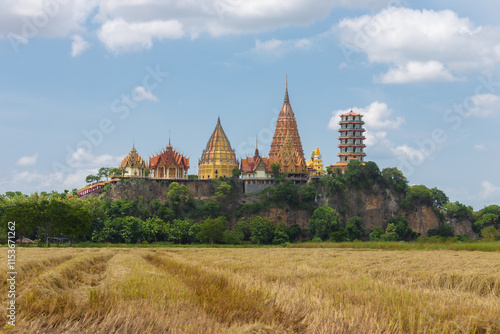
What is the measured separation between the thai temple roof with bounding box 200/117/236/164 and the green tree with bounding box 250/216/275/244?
21654mm

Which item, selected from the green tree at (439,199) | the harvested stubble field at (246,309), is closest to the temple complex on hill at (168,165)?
the green tree at (439,199)

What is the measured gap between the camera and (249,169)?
104625 millimetres

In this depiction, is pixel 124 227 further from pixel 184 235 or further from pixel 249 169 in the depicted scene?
pixel 249 169

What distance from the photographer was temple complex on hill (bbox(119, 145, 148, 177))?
9975 centimetres

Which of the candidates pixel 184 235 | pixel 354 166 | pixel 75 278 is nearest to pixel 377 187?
pixel 354 166

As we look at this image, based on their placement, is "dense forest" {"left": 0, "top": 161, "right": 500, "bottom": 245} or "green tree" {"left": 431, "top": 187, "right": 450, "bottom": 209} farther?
"green tree" {"left": 431, "top": 187, "right": 450, "bottom": 209}

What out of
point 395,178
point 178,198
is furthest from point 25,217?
point 395,178

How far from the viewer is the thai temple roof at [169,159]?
335ft

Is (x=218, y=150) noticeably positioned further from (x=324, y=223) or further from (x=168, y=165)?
(x=324, y=223)

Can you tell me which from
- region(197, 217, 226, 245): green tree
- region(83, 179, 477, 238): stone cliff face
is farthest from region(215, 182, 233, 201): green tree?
region(197, 217, 226, 245): green tree

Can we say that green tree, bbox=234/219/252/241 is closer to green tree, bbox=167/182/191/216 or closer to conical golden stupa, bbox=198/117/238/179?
green tree, bbox=167/182/191/216

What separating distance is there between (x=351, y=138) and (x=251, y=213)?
92.4 ft

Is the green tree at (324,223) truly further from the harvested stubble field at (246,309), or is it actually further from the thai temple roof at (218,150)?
the harvested stubble field at (246,309)

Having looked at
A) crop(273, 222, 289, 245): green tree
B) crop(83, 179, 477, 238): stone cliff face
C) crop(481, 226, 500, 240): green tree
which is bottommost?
crop(273, 222, 289, 245): green tree
